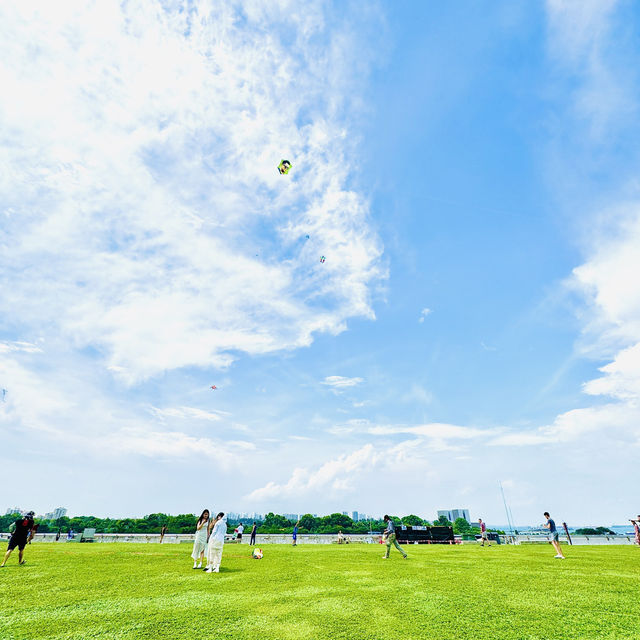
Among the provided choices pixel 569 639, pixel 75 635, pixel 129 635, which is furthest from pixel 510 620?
pixel 75 635

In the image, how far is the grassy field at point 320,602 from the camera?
699cm

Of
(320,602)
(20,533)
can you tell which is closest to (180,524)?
(20,533)

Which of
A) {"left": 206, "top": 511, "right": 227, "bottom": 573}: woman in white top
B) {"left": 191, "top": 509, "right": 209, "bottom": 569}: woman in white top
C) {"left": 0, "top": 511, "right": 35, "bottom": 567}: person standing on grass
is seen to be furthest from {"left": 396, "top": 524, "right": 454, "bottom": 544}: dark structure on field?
{"left": 0, "top": 511, "right": 35, "bottom": 567}: person standing on grass

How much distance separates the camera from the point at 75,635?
680cm

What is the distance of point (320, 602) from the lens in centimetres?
911

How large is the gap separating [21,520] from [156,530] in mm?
87664

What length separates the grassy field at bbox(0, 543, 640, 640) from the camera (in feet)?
22.9

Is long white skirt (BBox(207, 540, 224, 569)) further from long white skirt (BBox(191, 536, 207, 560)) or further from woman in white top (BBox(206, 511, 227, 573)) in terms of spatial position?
long white skirt (BBox(191, 536, 207, 560))

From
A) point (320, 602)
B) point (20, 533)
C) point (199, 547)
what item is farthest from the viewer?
point (199, 547)

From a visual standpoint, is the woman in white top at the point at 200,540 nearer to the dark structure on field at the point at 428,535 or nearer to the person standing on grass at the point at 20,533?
A: the person standing on grass at the point at 20,533

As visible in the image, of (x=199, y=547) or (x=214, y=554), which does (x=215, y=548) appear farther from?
(x=199, y=547)

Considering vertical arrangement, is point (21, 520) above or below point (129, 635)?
above

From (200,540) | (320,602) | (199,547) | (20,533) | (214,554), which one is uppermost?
(20,533)

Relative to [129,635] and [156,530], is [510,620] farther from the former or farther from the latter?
[156,530]
